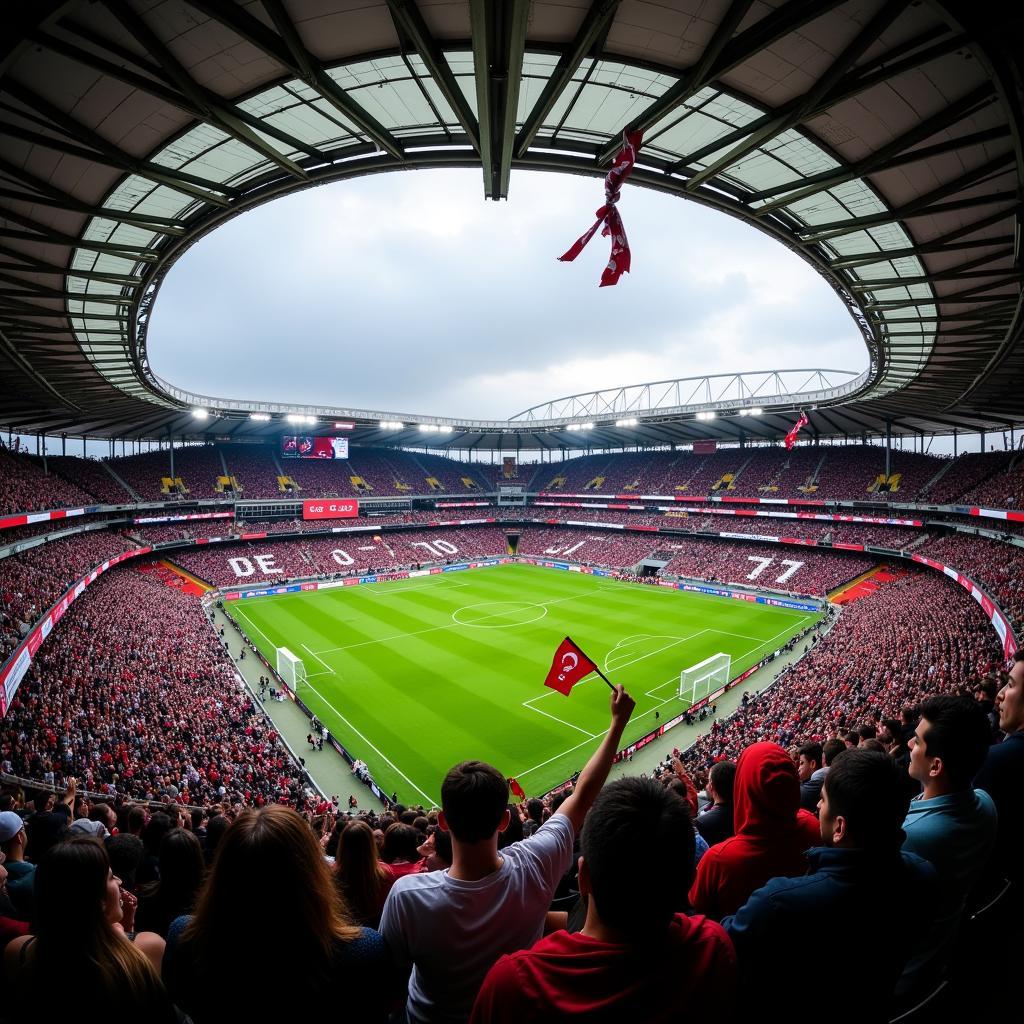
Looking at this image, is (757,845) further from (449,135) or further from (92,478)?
(92,478)

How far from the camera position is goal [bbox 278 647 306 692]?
25.6 m

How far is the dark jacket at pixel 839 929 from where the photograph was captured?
2.10m

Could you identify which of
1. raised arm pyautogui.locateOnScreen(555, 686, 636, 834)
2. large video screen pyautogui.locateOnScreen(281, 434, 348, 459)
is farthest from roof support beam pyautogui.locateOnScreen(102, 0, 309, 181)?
large video screen pyautogui.locateOnScreen(281, 434, 348, 459)

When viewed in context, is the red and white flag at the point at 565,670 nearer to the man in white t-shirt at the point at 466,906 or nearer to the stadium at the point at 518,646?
the stadium at the point at 518,646

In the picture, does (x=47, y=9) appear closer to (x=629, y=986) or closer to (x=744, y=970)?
(x=629, y=986)

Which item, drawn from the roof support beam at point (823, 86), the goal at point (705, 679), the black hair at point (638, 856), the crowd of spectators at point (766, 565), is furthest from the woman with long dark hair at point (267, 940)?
the crowd of spectators at point (766, 565)

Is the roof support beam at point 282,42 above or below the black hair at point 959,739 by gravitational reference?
above

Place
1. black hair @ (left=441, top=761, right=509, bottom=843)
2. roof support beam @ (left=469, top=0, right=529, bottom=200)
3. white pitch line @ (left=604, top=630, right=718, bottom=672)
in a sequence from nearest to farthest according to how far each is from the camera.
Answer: black hair @ (left=441, top=761, right=509, bottom=843) < roof support beam @ (left=469, top=0, right=529, bottom=200) < white pitch line @ (left=604, top=630, right=718, bottom=672)

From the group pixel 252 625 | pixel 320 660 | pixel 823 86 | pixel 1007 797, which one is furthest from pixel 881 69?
pixel 252 625

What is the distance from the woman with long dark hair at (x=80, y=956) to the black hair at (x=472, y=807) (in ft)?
4.31

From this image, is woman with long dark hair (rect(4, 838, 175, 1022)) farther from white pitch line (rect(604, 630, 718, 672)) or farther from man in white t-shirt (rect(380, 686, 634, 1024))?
white pitch line (rect(604, 630, 718, 672))

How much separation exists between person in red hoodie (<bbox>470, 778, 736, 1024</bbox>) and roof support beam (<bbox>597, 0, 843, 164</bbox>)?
8311 mm

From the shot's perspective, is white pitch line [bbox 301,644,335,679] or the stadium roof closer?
the stadium roof

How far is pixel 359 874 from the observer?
3.87 m
